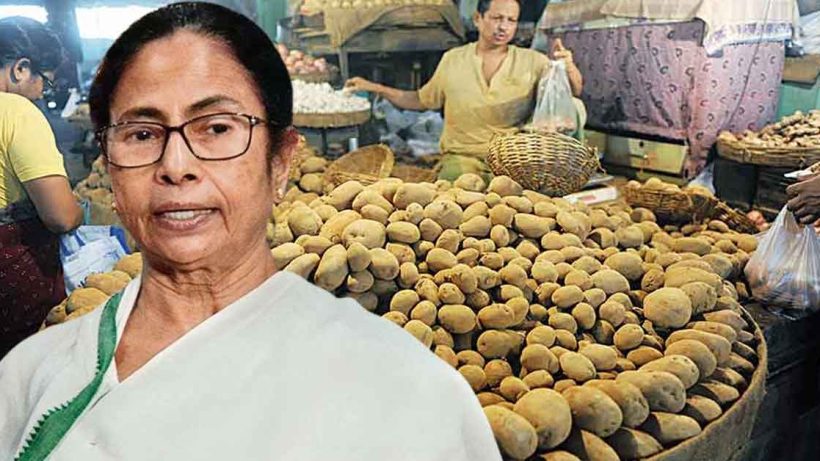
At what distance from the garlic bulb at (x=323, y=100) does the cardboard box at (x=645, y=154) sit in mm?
1771

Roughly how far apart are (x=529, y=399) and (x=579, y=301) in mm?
477

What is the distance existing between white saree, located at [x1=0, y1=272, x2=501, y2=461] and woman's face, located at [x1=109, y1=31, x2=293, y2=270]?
14cm

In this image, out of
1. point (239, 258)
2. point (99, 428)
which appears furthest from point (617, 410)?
point (99, 428)

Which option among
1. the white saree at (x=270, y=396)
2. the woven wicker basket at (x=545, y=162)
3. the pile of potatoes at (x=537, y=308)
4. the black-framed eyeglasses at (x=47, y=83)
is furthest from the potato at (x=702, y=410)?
the black-framed eyeglasses at (x=47, y=83)

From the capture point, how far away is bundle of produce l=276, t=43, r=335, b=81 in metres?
4.69

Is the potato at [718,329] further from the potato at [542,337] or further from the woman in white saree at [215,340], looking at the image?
the woman in white saree at [215,340]

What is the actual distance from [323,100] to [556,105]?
5.35ft

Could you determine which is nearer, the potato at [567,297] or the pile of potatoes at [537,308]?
the pile of potatoes at [537,308]

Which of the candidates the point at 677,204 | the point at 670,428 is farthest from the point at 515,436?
the point at 677,204

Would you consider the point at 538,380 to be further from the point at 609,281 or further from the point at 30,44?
the point at 30,44

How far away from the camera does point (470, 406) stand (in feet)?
3.65

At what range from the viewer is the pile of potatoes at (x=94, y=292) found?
172cm

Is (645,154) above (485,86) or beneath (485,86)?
beneath

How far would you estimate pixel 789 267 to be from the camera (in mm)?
2600
